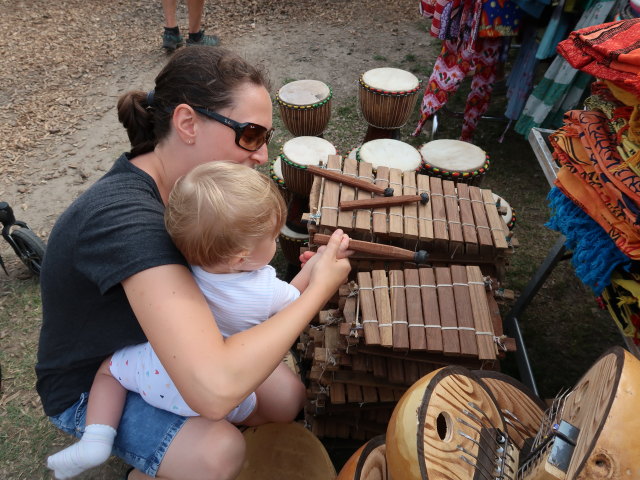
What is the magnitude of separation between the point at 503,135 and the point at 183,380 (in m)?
3.86

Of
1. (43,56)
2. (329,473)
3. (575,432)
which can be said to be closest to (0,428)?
(329,473)

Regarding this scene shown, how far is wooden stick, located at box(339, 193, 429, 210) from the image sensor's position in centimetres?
218

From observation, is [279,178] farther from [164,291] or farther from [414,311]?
[164,291]

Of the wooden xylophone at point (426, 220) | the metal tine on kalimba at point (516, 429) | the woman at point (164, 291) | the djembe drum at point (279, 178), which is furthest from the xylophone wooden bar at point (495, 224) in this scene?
the djembe drum at point (279, 178)

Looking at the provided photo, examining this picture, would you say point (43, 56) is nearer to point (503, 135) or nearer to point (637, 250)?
point (503, 135)

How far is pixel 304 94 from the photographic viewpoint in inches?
130

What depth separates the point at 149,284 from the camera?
1.29 m

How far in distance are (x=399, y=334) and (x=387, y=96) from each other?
2.14 metres

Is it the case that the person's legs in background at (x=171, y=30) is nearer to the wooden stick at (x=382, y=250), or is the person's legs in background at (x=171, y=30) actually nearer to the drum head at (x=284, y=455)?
the wooden stick at (x=382, y=250)

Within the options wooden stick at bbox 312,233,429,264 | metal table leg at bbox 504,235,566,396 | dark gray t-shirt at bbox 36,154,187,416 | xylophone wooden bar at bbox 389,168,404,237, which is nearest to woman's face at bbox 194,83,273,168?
dark gray t-shirt at bbox 36,154,187,416

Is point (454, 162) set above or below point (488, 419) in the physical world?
below

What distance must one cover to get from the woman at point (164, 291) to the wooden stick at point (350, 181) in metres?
0.55

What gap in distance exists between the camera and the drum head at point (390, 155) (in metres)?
2.76

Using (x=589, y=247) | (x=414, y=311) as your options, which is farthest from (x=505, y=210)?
(x=414, y=311)
